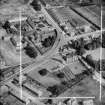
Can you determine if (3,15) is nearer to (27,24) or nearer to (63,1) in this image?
(27,24)

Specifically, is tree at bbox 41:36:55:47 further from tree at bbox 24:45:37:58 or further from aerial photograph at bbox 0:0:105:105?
tree at bbox 24:45:37:58

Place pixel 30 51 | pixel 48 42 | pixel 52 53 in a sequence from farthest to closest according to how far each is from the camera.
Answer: pixel 48 42 → pixel 52 53 → pixel 30 51

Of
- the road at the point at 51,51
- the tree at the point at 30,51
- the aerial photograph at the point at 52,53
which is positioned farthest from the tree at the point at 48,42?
the tree at the point at 30,51

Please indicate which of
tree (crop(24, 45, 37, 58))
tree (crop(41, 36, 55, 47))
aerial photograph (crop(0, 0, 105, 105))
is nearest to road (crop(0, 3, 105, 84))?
aerial photograph (crop(0, 0, 105, 105))

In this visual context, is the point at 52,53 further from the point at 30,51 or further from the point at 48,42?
the point at 30,51

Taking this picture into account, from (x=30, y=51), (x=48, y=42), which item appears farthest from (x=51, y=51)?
(x=30, y=51)

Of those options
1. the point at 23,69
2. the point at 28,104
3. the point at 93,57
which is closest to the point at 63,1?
the point at 93,57

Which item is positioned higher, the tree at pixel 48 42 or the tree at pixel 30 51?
the tree at pixel 48 42

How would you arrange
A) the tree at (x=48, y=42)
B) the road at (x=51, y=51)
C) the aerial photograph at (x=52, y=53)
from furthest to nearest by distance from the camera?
1. the tree at (x=48, y=42)
2. the road at (x=51, y=51)
3. the aerial photograph at (x=52, y=53)

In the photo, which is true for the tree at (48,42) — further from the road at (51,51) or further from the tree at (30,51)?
the tree at (30,51)
